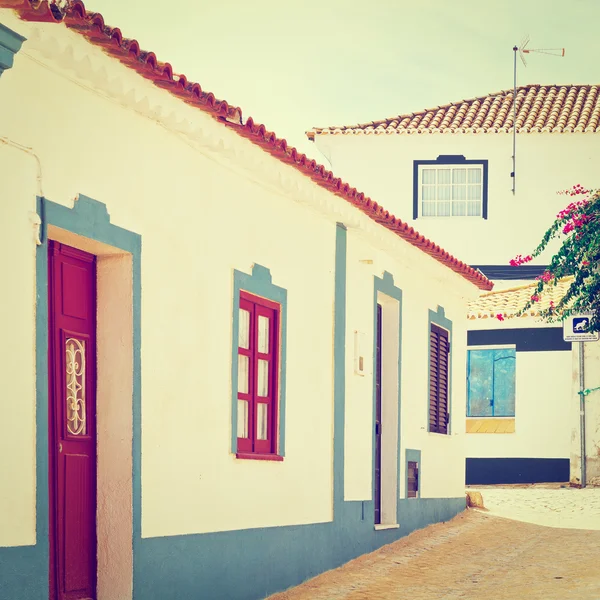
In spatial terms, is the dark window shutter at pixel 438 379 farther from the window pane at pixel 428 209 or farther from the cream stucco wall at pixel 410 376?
the window pane at pixel 428 209

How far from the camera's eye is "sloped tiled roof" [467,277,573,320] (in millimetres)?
20609

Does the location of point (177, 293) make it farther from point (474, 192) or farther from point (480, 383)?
point (474, 192)

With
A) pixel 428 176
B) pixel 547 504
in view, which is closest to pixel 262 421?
pixel 547 504

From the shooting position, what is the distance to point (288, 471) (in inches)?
367

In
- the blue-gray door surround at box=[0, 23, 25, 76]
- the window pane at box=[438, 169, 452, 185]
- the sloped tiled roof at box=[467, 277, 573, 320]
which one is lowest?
the sloped tiled roof at box=[467, 277, 573, 320]

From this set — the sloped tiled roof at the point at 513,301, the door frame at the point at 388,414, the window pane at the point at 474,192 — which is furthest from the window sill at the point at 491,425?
the door frame at the point at 388,414

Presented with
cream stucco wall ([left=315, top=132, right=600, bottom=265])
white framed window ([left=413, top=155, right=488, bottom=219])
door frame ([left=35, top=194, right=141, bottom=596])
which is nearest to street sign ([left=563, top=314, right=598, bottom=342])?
door frame ([left=35, top=194, right=141, bottom=596])

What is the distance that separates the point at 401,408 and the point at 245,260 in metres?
4.61

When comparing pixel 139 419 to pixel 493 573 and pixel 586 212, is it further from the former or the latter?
pixel 586 212

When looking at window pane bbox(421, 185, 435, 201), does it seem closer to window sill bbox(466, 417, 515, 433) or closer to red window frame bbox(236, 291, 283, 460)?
window sill bbox(466, 417, 515, 433)

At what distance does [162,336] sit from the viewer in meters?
7.26

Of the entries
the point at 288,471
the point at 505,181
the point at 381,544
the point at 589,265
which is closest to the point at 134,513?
the point at 288,471

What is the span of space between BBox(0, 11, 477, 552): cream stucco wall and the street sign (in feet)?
10.6

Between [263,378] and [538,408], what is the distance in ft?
39.6
